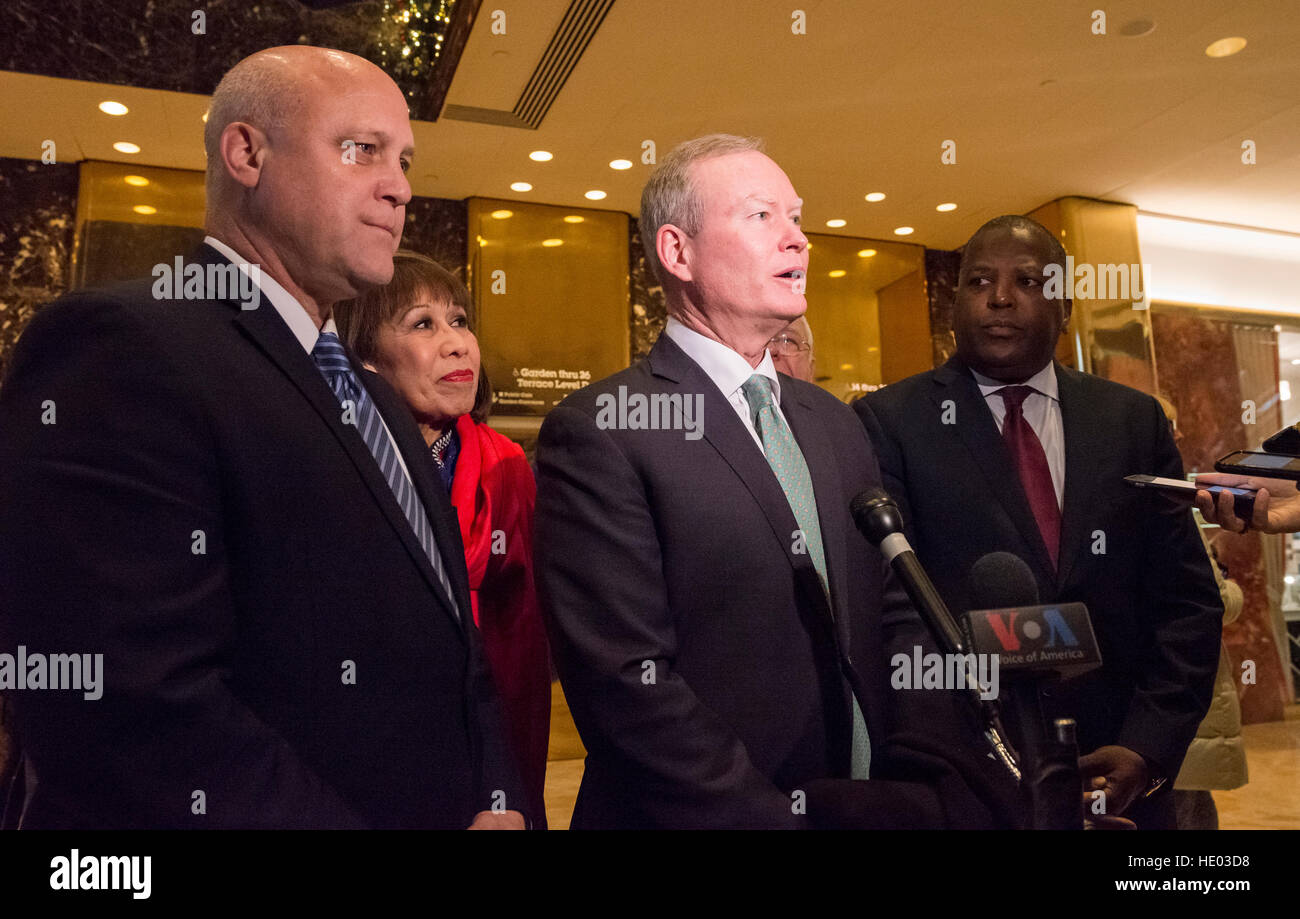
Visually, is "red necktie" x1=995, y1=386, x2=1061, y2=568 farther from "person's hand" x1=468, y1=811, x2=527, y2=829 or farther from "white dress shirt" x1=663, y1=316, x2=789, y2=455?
"person's hand" x1=468, y1=811, x2=527, y2=829

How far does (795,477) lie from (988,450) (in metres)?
0.48

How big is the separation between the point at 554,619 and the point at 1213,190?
575 cm

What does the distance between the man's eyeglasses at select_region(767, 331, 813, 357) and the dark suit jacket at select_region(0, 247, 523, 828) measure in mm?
1528

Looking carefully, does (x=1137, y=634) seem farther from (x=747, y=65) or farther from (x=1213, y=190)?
(x=1213, y=190)

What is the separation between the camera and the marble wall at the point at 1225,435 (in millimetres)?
5516

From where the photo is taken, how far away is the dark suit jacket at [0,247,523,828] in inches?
31.3

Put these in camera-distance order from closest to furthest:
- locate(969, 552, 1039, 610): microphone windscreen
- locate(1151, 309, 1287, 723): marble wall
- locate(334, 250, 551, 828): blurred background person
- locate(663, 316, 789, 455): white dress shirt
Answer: locate(969, 552, 1039, 610): microphone windscreen < locate(663, 316, 789, 455): white dress shirt < locate(334, 250, 551, 828): blurred background person < locate(1151, 309, 1287, 723): marble wall

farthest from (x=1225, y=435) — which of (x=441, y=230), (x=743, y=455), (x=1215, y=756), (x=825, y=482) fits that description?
(x=743, y=455)

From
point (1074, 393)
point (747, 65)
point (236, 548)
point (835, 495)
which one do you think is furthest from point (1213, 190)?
point (236, 548)

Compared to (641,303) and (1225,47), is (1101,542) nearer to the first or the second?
(1225,47)

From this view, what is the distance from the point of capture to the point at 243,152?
104 cm

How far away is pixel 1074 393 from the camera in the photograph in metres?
1.60

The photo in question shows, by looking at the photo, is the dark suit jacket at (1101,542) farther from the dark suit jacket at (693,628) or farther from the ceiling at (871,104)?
the ceiling at (871,104)

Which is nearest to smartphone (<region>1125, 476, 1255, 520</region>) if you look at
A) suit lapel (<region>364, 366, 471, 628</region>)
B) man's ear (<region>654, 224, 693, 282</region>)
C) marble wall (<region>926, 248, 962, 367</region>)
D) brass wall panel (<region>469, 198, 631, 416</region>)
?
man's ear (<region>654, 224, 693, 282</region>)
